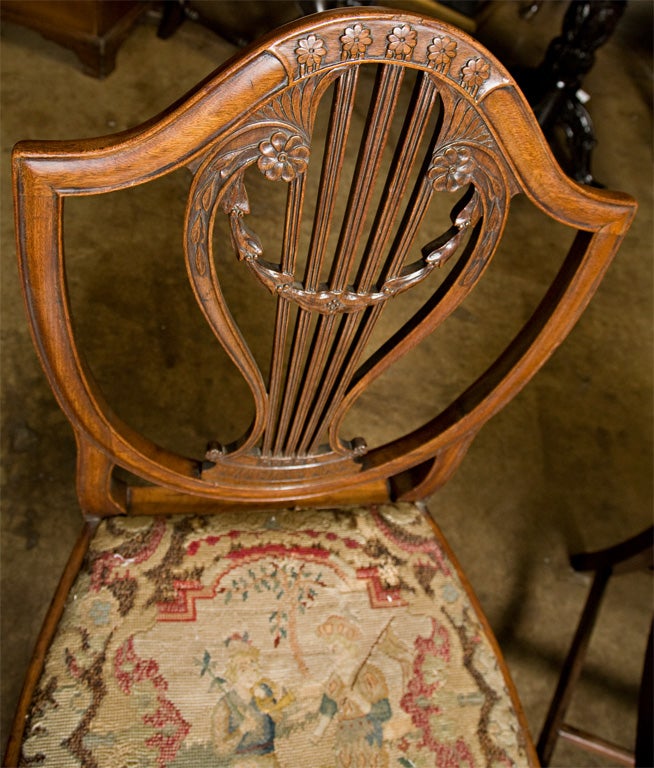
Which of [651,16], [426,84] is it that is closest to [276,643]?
[426,84]

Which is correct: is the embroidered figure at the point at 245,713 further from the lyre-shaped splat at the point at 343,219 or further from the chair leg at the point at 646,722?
the chair leg at the point at 646,722

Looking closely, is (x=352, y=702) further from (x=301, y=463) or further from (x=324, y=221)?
(x=324, y=221)

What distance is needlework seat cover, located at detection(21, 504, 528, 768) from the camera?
0.70 m

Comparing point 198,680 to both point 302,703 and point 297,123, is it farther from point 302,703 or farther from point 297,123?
point 297,123

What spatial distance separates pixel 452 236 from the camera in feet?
1.90

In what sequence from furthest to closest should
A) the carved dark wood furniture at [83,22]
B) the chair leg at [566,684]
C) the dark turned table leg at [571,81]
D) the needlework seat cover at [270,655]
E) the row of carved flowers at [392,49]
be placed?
the dark turned table leg at [571,81], the carved dark wood furniture at [83,22], the chair leg at [566,684], the needlework seat cover at [270,655], the row of carved flowers at [392,49]

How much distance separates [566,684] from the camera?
1.10 m

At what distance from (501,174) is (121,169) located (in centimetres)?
26

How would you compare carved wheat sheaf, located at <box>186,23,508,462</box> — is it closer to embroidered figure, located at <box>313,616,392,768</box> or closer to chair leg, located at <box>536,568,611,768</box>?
embroidered figure, located at <box>313,616,392,768</box>

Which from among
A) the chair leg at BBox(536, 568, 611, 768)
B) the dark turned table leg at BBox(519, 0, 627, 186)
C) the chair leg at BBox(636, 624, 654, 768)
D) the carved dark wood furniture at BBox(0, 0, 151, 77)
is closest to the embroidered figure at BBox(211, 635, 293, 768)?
the chair leg at BBox(636, 624, 654, 768)

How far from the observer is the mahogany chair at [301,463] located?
473mm

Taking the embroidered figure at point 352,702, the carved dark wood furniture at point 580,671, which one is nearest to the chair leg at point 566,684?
the carved dark wood furniture at point 580,671

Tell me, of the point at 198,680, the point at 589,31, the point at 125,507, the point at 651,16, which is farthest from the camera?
the point at 651,16

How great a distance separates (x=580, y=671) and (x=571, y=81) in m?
1.49
